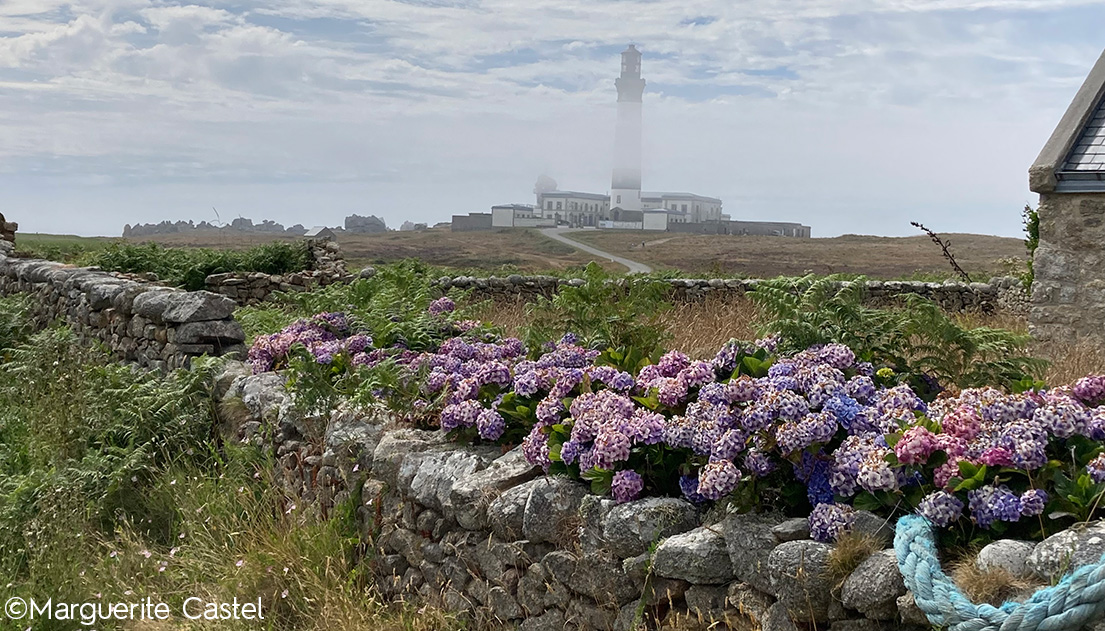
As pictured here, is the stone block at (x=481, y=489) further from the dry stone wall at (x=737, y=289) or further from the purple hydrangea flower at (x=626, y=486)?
the dry stone wall at (x=737, y=289)

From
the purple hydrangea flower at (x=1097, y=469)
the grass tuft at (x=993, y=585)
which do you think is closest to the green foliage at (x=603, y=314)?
the purple hydrangea flower at (x=1097, y=469)

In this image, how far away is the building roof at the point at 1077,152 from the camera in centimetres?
998

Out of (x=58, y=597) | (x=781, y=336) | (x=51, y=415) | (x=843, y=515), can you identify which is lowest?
(x=58, y=597)

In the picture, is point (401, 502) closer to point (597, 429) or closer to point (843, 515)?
point (597, 429)

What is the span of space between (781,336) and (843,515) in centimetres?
172

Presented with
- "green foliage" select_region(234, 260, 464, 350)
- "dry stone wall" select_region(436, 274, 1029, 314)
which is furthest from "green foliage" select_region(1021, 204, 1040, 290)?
"green foliage" select_region(234, 260, 464, 350)

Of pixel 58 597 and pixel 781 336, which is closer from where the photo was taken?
pixel 781 336

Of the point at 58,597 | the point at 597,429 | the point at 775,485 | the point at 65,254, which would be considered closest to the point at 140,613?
the point at 58,597

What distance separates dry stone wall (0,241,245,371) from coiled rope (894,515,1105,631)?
605 centimetres

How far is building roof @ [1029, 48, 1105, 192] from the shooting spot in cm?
998

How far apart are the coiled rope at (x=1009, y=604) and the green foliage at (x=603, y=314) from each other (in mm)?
2644

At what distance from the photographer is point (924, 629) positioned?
2.90 meters

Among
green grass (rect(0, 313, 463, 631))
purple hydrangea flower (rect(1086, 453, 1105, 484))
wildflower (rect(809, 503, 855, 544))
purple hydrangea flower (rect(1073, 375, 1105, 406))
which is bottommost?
green grass (rect(0, 313, 463, 631))

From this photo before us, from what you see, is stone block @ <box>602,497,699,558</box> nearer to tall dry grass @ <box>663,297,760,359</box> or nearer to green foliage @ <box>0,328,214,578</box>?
tall dry grass @ <box>663,297,760,359</box>
